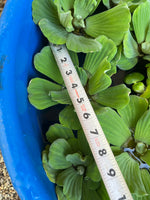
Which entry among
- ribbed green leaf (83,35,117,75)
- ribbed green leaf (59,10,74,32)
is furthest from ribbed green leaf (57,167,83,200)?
ribbed green leaf (59,10,74,32)

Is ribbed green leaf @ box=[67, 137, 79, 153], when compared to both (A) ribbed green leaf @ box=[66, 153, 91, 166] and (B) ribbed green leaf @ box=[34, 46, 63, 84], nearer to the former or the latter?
(A) ribbed green leaf @ box=[66, 153, 91, 166]

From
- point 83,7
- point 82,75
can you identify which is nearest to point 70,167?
point 82,75

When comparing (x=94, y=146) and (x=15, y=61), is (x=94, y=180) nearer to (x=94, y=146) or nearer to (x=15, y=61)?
(x=94, y=146)

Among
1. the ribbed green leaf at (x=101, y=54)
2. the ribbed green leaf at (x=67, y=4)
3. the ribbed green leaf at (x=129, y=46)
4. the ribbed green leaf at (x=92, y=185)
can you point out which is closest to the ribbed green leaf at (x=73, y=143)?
the ribbed green leaf at (x=92, y=185)

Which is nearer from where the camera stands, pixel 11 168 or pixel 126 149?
pixel 11 168

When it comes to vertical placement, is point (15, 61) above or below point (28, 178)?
above

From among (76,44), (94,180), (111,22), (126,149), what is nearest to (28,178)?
(94,180)
